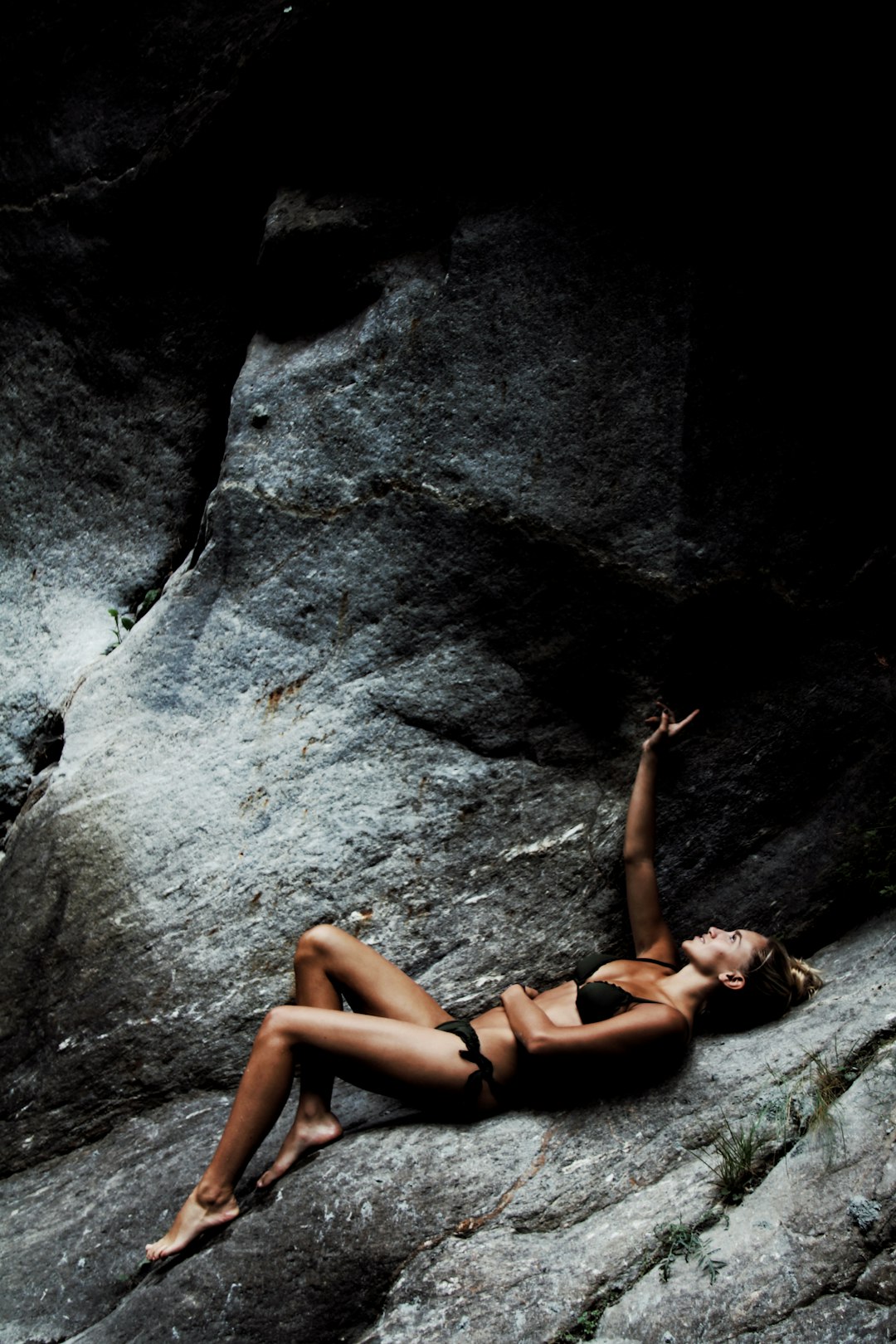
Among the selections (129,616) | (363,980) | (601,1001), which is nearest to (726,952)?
→ (601,1001)

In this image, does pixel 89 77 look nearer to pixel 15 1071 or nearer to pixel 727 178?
pixel 727 178

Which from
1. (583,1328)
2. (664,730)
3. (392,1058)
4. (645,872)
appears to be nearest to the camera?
(583,1328)

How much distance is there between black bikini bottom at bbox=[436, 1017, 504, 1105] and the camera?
345 centimetres

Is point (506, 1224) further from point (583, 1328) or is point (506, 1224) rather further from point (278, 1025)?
point (278, 1025)

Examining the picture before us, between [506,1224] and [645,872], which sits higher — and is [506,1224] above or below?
below

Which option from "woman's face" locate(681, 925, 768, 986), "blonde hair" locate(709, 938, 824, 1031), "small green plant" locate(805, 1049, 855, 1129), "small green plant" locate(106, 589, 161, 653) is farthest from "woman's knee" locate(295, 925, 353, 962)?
"small green plant" locate(106, 589, 161, 653)

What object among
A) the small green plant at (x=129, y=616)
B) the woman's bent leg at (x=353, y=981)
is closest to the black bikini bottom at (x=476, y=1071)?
the woman's bent leg at (x=353, y=981)

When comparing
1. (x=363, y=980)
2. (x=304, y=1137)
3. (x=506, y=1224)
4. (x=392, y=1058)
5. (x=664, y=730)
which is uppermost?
(x=664, y=730)

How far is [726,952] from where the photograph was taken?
376cm

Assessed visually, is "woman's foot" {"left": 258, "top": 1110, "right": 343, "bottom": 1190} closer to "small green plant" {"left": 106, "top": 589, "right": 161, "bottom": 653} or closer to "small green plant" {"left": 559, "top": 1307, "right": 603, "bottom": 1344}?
"small green plant" {"left": 559, "top": 1307, "right": 603, "bottom": 1344}

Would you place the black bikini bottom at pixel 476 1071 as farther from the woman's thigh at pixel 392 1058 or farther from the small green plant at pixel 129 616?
the small green plant at pixel 129 616

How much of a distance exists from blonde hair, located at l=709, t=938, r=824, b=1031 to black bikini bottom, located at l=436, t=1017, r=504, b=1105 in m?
0.84

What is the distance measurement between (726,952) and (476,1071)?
97 cm

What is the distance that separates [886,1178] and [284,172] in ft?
16.1
